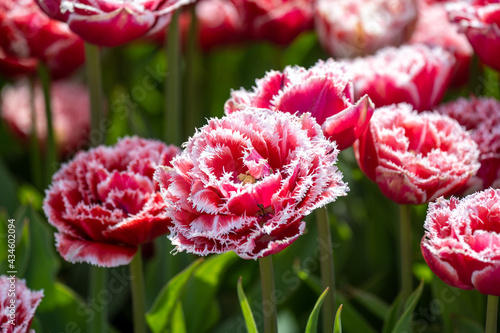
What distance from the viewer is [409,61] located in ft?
2.68

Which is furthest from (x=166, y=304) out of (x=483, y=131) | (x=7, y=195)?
(x=7, y=195)

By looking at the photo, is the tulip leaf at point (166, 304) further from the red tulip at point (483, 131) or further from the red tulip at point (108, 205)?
the red tulip at point (483, 131)

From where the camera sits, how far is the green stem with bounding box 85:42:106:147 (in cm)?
78

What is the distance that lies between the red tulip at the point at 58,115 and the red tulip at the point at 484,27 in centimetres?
72

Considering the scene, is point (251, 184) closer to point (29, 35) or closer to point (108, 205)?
point (108, 205)

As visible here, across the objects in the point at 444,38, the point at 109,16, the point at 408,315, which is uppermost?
the point at 109,16

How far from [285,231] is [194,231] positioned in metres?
→ 0.07

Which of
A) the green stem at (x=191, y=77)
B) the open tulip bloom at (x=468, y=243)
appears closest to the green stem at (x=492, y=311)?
the open tulip bloom at (x=468, y=243)

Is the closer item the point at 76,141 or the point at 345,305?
the point at 345,305

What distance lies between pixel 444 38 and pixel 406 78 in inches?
14.6

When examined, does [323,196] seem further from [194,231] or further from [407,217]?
[407,217]

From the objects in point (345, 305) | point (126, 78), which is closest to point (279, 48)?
point (126, 78)

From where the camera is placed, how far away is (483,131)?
2.36ft

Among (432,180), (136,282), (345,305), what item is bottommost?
(345,305)
